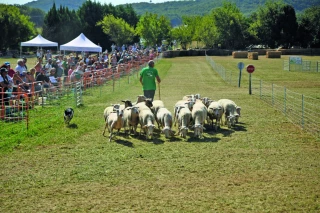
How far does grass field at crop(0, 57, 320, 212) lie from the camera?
807 centimetres

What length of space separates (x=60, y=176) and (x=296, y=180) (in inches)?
192

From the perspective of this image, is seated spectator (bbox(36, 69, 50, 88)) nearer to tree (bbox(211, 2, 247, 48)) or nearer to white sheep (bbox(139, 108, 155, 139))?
white sheep (bbox(139, 108, 155, 139))

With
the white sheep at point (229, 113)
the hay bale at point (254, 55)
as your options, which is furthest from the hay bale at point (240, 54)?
the white sheep at point (229, 113)

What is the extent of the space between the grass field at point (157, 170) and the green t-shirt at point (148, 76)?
7.53 feet

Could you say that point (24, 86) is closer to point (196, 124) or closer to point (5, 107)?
point (5, 107)

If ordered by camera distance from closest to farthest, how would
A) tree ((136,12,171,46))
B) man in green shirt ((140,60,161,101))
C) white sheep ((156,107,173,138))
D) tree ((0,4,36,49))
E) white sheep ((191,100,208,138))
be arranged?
white sheep ((156,107,173,138)) < white sheep ((191,100,208,138)) < man in green shirt ((140,60,161,101)) < tree ((0,4,36,49)) < tree ((136,12,171,46))

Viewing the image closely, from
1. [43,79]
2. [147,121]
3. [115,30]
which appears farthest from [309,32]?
[147,121]

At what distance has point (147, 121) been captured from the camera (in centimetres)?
1341

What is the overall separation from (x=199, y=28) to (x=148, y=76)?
85.7 metres

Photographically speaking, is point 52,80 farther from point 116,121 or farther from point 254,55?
point 254,55

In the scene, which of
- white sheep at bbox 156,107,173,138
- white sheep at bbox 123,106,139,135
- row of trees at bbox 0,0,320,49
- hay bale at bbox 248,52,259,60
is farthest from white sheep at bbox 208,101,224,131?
row of trees at bbox 0,0,320,49

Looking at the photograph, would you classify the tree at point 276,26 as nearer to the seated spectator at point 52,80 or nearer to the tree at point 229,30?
the tree at point 229,30

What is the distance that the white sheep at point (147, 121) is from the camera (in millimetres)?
13141

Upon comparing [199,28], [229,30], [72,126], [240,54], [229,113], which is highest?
[199,28]
